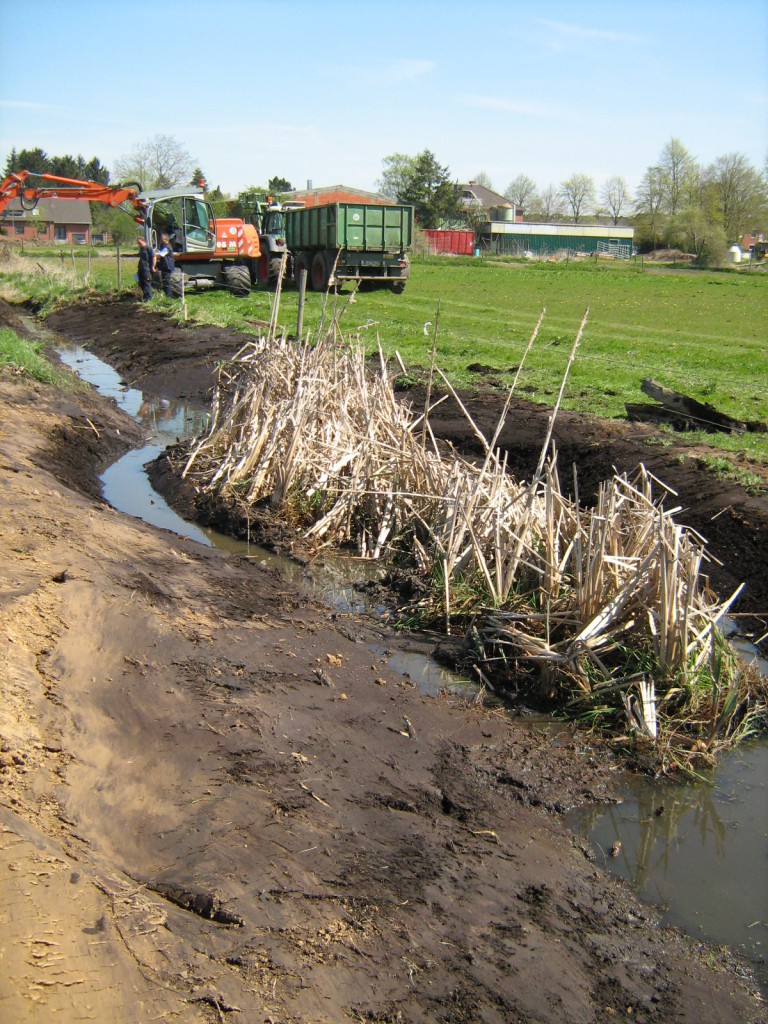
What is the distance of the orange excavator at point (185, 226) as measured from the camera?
907 inches

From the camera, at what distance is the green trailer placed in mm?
26125

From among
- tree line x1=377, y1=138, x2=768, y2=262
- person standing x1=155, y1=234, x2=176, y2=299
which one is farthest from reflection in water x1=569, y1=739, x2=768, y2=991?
tree line x1=377, y1=138, x2=768, y2=262

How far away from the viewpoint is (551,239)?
65812 millimetres

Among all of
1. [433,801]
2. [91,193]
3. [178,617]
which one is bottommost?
[433,801]

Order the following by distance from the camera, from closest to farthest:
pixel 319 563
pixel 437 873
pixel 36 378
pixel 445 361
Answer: pixel 437 873 → pixel 319 563 → pixel 36 378 → pixel 445 361

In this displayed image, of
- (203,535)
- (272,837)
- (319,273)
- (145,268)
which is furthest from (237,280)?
(272,837)

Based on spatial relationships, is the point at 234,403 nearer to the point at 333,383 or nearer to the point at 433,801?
the point at 333,383

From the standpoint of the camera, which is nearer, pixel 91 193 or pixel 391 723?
pixel 391 723

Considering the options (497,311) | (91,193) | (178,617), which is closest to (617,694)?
(178,617)

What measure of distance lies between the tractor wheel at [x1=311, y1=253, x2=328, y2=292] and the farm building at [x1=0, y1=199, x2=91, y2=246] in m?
42.6

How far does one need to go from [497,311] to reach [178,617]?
19.0m

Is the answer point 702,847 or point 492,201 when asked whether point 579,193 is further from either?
point 702,847

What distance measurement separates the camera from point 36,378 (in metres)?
12.6

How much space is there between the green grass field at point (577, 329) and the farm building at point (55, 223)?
32741mm
